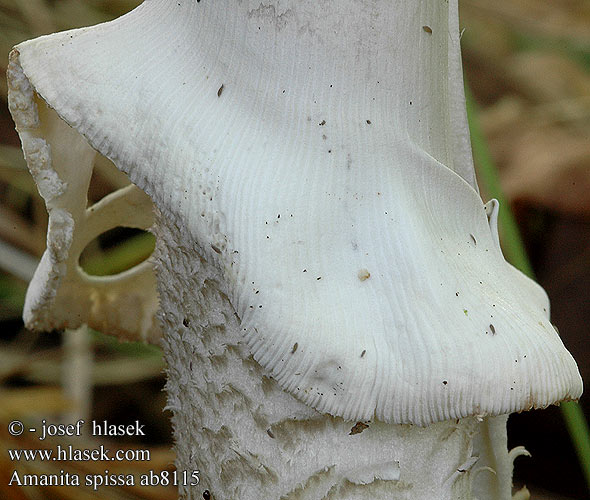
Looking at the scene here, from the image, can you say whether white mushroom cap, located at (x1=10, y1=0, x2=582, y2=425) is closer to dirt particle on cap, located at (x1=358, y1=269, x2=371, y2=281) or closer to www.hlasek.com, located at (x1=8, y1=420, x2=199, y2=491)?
dirt particle on cap, located at (x1=358, y1=269, x2=371, y2=281)

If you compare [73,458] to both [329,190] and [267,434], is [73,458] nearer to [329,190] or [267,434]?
[267,434]

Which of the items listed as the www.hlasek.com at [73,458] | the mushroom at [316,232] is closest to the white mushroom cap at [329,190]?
the mushroom at [316,232]

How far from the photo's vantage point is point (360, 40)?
53 cm

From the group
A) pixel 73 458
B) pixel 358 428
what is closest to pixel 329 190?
pixel 358 428

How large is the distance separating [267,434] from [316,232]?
152mm

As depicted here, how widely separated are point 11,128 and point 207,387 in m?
1.01

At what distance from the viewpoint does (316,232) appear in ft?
1.67

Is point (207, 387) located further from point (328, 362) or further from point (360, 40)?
point (360, 40)

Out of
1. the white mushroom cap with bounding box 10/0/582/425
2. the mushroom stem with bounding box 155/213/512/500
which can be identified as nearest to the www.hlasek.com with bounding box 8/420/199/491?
the mushroom stem with bounding box 155/213/512/500

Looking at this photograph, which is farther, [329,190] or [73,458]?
[73,458]

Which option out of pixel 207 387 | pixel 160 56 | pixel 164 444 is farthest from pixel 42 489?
pixel 160 56

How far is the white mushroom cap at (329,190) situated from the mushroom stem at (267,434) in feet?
0.18

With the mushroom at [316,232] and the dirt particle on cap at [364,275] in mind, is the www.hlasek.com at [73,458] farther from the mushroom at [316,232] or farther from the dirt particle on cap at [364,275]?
the dirt particle on cap at [364,275]

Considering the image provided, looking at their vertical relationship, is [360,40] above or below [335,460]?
above
